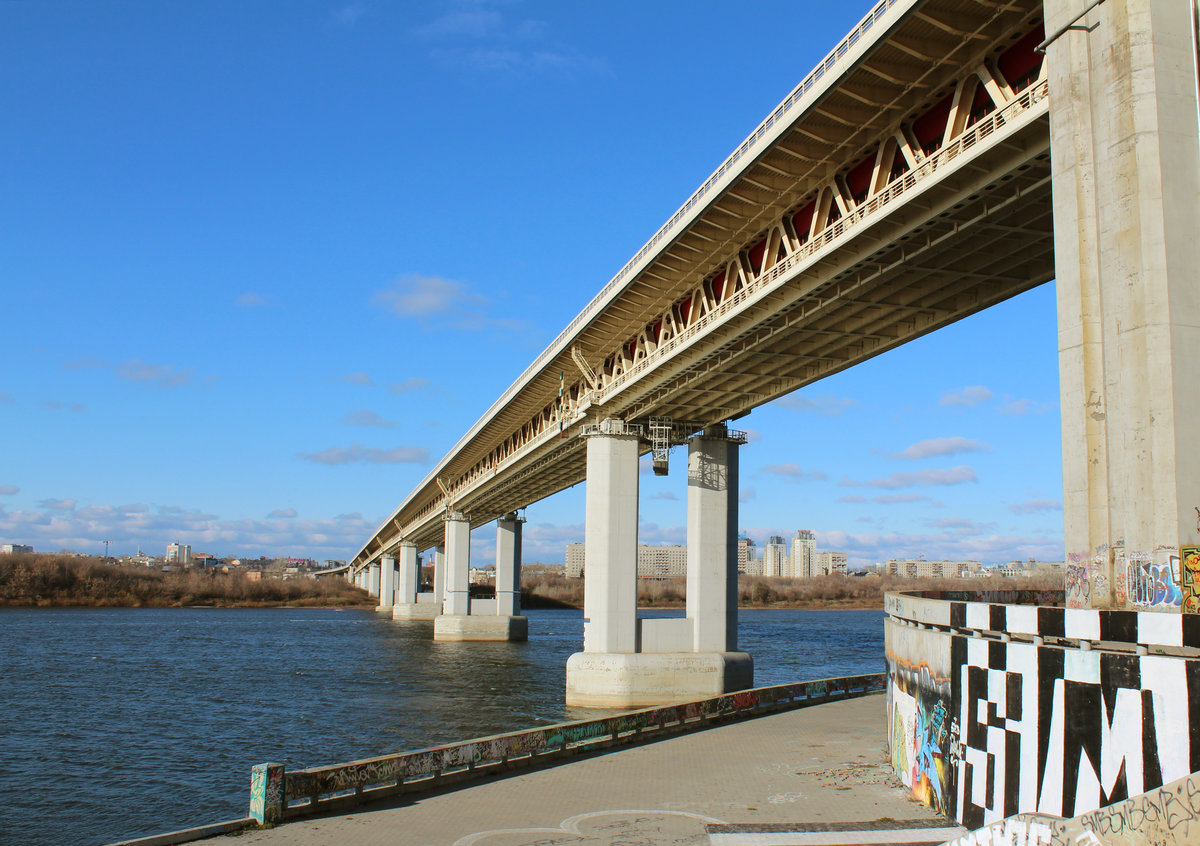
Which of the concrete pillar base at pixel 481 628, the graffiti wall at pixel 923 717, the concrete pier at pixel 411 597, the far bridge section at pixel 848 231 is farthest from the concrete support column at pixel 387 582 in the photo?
the graffiti wall at pixel 923 717

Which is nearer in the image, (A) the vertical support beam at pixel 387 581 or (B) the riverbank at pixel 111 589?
(A) the vertical support beam at pixel 387 581

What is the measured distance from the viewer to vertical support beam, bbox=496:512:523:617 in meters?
89.3

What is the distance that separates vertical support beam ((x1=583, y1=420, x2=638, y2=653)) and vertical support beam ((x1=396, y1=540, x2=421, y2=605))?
9355 cm

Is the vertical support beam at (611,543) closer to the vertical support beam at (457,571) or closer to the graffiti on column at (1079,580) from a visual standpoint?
the graffiti on column at (1079,580)

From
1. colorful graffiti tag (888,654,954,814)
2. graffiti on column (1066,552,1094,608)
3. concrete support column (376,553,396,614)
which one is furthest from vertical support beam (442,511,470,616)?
graffiti on column (1066,552,1094,608)

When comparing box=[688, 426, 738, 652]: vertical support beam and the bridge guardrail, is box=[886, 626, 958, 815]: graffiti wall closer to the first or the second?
the bridge guardrail

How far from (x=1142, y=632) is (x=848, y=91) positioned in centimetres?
1409

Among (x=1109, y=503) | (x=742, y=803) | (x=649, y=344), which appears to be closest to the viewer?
(x=1109, y=503)

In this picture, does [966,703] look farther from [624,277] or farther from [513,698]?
[513,698]

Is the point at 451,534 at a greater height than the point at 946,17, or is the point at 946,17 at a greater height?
the point at 946,17

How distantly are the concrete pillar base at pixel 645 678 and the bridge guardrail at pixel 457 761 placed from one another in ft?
29.7

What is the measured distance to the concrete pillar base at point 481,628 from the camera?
8594 cm

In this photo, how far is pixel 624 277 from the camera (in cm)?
3603

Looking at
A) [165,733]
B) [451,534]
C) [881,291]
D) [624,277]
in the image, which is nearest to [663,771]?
[881,291]
